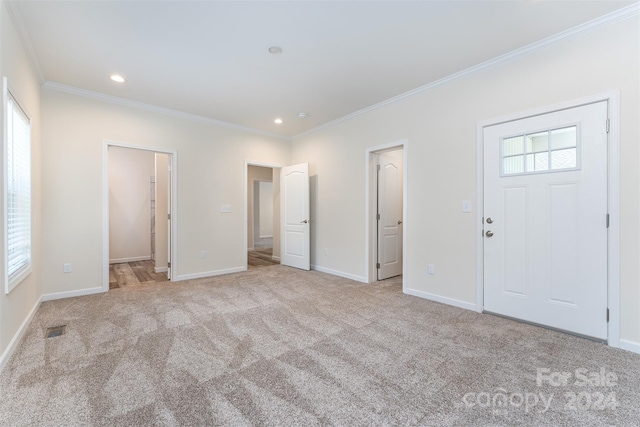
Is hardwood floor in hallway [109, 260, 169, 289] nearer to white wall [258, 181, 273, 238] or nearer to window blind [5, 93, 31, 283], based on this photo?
window blind [5, 93, 31, 283]

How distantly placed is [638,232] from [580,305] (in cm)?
73

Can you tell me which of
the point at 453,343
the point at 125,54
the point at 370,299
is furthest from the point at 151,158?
the point at 453,343

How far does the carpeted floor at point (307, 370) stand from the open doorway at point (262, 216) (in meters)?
3.05

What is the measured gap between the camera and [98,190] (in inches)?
149

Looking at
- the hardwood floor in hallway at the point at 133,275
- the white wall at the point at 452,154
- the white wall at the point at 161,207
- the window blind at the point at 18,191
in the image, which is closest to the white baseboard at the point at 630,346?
the white wall at the point at 452,154

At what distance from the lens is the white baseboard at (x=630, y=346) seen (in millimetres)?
2189

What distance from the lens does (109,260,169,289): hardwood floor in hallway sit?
14.5 ft

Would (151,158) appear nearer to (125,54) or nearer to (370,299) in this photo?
(125,54)

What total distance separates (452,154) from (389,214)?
1.55 meters

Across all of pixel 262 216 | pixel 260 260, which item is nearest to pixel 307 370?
pixel 260 260

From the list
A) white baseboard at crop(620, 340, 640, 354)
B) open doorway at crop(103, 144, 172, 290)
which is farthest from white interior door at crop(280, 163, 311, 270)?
white baseboard at crop(620, 340, 640, 354)

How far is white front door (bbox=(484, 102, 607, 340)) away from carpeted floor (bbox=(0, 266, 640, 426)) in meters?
0.25

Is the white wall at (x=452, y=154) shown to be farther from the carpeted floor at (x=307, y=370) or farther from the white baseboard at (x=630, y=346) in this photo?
the carpeted floor at (x=307, y=370)

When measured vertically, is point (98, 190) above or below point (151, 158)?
below
